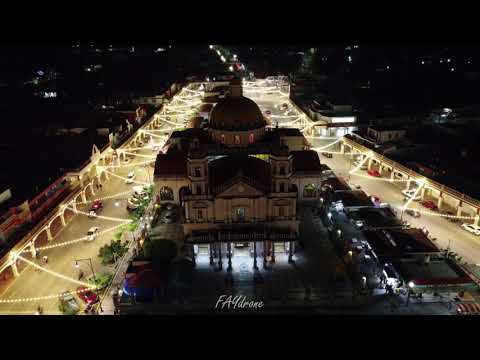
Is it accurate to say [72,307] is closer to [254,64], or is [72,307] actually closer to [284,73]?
[284,73]

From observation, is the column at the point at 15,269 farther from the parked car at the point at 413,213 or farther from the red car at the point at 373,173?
the red car at the point at 373,173

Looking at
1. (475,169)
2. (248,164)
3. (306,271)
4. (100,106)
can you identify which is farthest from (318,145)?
(100,106)

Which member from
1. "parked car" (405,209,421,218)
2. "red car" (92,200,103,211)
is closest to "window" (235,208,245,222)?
"red car" (92,200,103,211)

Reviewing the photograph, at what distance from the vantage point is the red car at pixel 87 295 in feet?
114

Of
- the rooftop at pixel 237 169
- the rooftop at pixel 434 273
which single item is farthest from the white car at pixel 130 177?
the rooftop at pixel 434 273

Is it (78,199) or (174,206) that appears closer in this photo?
(174,206)

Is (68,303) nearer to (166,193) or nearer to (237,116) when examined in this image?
(166,193)

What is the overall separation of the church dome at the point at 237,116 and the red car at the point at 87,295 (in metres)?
23.5

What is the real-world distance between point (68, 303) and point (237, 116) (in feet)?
89.4

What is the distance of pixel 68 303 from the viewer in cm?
3391

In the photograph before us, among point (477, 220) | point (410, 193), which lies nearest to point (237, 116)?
point (410, 193)

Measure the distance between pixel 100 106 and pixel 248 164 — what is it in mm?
72587

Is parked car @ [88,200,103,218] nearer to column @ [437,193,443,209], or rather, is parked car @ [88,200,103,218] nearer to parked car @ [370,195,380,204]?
parked car @ [370,195,380,204]

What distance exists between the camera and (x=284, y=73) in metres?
164
